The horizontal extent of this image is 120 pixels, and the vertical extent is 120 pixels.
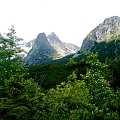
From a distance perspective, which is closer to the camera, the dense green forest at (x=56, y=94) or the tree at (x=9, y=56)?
the dense green forest at (x=56, y=94)

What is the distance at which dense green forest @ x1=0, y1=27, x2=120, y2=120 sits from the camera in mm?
15703

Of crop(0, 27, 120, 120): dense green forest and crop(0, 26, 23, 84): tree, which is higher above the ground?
crop(0, 26, 23, 84): tree

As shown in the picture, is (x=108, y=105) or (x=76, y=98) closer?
(x=108, y=105)

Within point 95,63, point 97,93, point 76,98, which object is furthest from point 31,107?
point 95,63

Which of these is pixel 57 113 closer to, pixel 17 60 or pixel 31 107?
pixel 31 107

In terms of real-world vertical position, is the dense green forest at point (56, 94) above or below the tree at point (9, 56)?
below

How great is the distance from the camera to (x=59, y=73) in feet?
231

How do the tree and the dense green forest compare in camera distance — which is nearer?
the dense green forest

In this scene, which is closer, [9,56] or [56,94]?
[56,94]

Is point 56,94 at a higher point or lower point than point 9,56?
lower

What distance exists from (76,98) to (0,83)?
14.4m

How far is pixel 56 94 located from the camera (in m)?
27.7

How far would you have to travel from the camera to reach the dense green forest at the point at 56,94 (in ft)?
51.5

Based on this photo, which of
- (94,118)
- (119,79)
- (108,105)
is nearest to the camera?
(94,118)
